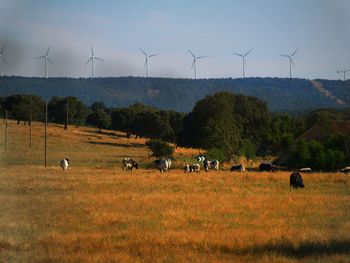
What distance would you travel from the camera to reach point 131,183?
30.9m

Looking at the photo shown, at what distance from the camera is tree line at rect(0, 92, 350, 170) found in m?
59.9

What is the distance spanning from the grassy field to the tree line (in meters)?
32.3

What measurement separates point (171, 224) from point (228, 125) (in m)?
63.2

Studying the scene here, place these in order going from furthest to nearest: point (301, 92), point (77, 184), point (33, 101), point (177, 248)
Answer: point (33, 101), point (301, 92), point (77, 184), point (177, 248)

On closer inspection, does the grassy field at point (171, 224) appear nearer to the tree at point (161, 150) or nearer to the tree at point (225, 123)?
the tree at point (161, 150)

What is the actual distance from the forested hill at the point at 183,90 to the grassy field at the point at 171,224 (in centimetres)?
2115

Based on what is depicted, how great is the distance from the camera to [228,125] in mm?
78312

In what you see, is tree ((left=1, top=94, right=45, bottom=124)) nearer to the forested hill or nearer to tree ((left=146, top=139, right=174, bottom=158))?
the forested hill

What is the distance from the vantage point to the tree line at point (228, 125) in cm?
5991

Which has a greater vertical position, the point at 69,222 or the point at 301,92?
the point at 301,92

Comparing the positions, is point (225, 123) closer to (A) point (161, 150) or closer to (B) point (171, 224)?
(A) point (161, 150)

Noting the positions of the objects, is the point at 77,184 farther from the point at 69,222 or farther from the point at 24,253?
the point at 24,253

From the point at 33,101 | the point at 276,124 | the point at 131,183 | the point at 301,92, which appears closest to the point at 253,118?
the point at 276,124

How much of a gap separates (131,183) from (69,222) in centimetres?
1493
